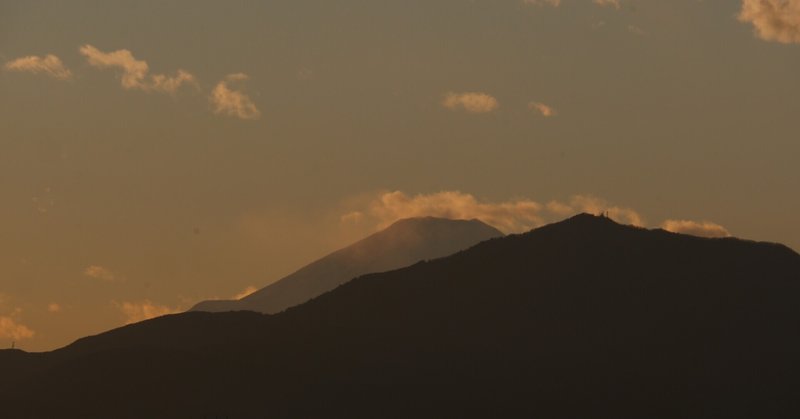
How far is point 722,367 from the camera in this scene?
602 feet

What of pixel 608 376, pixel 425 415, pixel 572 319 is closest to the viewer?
pixel 425 415

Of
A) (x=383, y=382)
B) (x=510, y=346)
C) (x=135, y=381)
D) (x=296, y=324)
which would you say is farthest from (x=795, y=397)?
(x=135, y=381)

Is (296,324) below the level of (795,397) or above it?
above

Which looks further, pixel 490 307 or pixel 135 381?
pixel 490 307

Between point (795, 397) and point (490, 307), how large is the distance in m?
42.2

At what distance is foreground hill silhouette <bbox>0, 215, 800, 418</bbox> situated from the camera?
171000 millimetres

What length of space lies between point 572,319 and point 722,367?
20.9 meters

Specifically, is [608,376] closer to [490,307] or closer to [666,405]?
[666,405]

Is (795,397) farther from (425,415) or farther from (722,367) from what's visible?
(425,415)

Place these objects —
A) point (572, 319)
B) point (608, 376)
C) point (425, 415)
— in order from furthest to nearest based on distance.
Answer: point (572, 319) < point (608, 376) < point (425, 415)

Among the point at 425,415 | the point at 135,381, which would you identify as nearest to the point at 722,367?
the point at 425,415

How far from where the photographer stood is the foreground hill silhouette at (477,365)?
171000mm

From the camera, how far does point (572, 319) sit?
638ft

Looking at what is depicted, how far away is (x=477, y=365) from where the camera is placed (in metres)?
181
